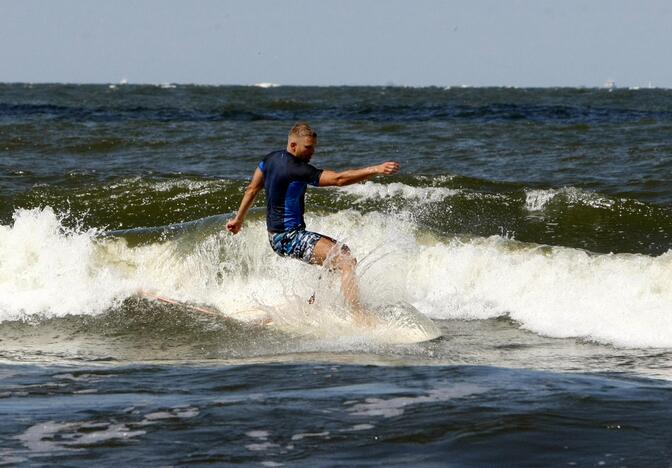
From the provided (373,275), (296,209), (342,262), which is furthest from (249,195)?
(373,275)

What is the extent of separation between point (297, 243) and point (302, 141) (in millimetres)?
900

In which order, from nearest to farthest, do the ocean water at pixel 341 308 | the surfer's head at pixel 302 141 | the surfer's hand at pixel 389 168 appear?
the ocean water at pixel 341 308
the surfer's hand at pixel 389 168
the surfer's head at pixel 302 141

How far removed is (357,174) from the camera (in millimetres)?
8602

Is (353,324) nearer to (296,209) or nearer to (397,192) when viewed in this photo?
(296,209)

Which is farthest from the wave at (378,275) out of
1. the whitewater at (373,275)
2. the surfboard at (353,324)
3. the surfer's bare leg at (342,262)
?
the surfer's bare leg at (342,262)

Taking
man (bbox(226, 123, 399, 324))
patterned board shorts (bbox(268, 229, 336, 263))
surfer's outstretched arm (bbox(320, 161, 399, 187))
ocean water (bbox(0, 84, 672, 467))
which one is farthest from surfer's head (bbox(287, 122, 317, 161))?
ocean water (bbox(0, 84, 672, 467))

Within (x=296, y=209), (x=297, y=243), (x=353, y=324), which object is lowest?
(x=353, y=324)

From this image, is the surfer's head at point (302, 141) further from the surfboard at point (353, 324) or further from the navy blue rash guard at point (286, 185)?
the surfboard at point (353, 324)

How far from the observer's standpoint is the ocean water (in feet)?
A: 20.1

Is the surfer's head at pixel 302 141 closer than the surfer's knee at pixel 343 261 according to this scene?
Yes

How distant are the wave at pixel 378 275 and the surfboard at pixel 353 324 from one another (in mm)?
239

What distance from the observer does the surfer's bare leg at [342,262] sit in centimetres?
951

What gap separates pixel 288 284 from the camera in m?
11.5

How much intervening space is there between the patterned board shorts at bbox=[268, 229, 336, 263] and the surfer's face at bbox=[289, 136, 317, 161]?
671 mm
